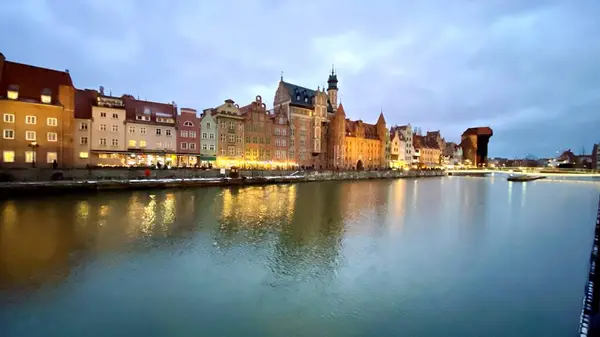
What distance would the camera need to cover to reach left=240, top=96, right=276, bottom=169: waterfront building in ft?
192

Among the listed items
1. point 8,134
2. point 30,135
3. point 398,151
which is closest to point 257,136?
point 30,135

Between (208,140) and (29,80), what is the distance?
24.5 metres

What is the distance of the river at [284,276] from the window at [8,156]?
2138 cm

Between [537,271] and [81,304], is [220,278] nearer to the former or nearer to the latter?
[81,304]

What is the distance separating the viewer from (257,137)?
197 feet

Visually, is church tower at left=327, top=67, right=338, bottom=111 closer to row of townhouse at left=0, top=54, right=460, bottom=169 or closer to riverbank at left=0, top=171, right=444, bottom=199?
row of townhouse at left=0, top=54, right=460, bottom=169

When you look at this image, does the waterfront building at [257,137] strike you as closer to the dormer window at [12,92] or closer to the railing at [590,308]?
the dormer window at [12,92]

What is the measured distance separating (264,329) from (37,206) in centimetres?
2544

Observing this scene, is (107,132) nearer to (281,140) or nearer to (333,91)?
(281,140)

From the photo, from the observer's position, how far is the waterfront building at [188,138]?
4988 cm

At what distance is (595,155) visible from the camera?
145 meters

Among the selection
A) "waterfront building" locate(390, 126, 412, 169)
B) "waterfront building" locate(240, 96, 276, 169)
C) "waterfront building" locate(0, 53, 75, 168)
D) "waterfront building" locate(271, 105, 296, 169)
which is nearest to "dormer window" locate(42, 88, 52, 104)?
"waterfront building" locate(0, 53, 75, 168)

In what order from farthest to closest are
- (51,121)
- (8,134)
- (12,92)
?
1. (51,121)
2. (12,92)
3. (8,134)

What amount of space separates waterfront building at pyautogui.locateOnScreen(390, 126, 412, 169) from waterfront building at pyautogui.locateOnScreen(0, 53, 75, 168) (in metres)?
81.6
